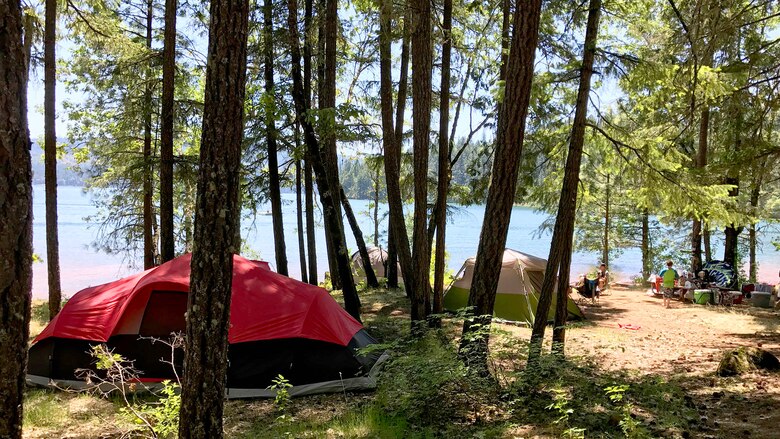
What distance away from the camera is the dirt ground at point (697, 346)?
490 cm

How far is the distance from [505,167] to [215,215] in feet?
Answer: 11.6

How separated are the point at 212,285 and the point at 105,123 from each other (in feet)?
55.2

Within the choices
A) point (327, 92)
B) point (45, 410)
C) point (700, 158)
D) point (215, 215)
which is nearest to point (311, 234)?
point (327, 92)

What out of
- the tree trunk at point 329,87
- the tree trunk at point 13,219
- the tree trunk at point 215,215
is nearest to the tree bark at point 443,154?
the tree trunk at point 329,87

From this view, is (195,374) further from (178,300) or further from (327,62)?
(327,62)

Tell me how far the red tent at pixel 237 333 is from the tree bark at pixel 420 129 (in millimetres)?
1520

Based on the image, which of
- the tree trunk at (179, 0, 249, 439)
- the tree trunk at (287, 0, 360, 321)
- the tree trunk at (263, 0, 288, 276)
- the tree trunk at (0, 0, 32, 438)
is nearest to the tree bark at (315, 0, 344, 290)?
the tree trunk at (287, 0, 360, 321)

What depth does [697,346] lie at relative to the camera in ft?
28.9

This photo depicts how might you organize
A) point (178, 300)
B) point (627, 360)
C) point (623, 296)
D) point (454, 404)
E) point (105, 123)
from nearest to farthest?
1. point (454, 404)
2. point (178, 300)
3. point (627, 360)
4. point (623, 296)
5. point (105, 123)

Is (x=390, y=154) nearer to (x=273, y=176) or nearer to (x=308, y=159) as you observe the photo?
(x=308, y=159)

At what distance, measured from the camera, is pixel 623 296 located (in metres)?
16.0

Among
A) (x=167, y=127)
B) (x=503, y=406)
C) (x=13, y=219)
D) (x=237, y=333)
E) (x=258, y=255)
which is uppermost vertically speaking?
(x=167, y=127)

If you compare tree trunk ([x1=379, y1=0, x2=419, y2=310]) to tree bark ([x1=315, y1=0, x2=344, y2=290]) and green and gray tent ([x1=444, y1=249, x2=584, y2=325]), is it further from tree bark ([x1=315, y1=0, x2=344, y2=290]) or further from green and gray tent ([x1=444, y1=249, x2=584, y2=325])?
green and gray tent ([x1=444, y1=249, x2=584, y2=325])

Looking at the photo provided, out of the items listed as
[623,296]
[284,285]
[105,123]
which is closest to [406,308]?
[284,285]
